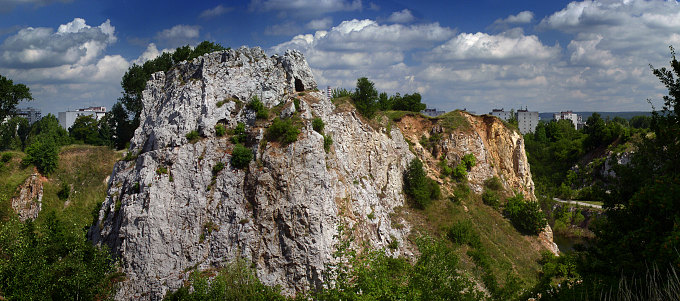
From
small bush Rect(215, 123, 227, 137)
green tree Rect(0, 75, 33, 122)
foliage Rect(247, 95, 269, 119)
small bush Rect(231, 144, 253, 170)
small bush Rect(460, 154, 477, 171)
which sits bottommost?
small bush Rect(460, 154, 477, 171)

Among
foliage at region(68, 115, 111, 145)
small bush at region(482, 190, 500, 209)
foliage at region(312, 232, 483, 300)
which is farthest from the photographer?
foliage at region(68, 115, 111, 145)

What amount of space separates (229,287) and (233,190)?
6.84 m

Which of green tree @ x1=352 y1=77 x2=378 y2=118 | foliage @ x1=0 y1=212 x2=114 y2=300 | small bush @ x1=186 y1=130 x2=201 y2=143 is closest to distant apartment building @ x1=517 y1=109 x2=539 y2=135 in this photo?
green tree @ x1=352 y1=77 x2=378 y2=118

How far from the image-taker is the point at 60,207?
39312 mm

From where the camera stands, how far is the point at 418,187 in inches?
1537

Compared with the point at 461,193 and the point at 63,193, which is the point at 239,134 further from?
the point at 461,193

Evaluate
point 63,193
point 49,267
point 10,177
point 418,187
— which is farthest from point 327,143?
point 10,177

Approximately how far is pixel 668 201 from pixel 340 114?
24871mm

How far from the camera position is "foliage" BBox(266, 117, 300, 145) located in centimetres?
2715

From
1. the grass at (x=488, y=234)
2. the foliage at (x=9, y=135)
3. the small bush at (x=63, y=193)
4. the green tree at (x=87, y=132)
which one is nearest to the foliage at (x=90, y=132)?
the green tree at (x=87, y=132)

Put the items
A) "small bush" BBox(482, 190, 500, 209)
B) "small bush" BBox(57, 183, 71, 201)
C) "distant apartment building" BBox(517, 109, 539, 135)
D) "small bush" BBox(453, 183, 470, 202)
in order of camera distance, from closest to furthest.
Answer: "small bush" BBox(57, 183, 71, 201) → "small bush" BBox(453, 183, 470, 202) → "small bush" BBox(482, 190, 500, 209) → "distant apartment building" BBox(517, 109, 539, 135)

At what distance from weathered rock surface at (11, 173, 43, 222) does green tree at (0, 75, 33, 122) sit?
14.1 m

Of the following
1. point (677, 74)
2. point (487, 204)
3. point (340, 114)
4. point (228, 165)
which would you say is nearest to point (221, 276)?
point (228, 165)

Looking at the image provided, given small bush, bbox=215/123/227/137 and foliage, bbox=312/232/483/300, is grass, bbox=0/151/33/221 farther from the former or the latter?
foliage, bbox=312/232/483/300
